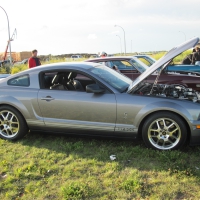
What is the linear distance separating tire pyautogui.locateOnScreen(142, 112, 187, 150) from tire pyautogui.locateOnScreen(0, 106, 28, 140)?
225cm

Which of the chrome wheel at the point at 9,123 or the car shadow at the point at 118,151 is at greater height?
the chrome wheel at the point at 9,123

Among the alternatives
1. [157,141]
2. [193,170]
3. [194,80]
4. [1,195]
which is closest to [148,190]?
[193,170]

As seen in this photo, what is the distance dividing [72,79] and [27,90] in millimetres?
974

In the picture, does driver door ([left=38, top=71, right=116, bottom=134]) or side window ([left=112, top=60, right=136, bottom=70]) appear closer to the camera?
driver door ([left=38, top=71, right=116, bottom=134])

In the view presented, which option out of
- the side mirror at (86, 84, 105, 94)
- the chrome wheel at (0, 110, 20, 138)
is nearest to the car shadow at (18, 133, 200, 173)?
the chrome wheel at (0, 110, 20, 138)

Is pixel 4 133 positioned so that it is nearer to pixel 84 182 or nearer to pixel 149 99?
pixel 84 182

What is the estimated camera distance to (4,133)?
4793 millimetres

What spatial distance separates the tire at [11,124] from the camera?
461 centimetres

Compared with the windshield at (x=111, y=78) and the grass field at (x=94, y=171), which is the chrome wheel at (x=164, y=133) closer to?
the grass field at (x=94, y=171)

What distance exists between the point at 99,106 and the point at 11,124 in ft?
5.95

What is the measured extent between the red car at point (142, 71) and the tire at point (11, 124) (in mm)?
3402

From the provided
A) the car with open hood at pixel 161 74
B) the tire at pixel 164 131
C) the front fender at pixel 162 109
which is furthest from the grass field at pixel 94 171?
the car with open hood at pixel 161 74

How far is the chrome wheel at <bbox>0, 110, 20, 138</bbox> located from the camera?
468cm

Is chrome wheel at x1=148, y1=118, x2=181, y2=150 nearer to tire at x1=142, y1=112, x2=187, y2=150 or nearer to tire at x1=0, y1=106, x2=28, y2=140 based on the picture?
tire at x1=142, y1=112, x2=187, y2=150
